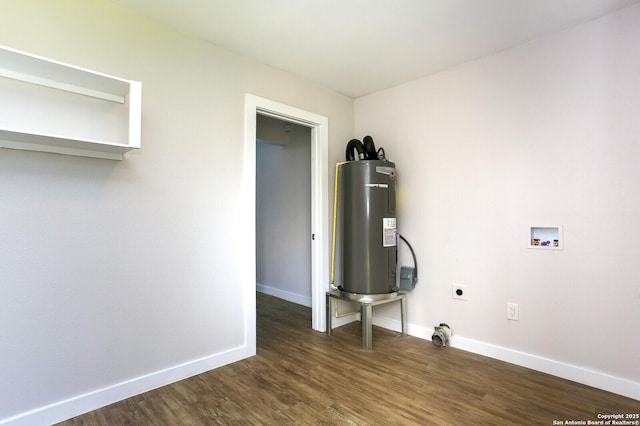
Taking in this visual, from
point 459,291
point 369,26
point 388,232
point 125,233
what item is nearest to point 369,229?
point 388,232

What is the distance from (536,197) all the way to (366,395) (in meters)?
1.81

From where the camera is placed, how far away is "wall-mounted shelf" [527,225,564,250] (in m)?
2.30

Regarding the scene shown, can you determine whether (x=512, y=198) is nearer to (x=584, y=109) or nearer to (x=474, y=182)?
(x=474, y=182)

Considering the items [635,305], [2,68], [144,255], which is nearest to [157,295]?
[144,255]

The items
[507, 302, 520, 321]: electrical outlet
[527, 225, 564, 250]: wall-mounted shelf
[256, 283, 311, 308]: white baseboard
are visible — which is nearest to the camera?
[527, 225, 564, 250]: wall-mounted shelf

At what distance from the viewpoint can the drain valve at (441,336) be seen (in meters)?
2.78

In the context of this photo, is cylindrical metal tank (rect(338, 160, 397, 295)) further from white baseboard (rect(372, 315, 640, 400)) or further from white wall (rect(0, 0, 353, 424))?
white wall (rect(0, 0, 353, 424))

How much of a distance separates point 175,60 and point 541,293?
3026mm

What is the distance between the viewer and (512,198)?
99.1 inches

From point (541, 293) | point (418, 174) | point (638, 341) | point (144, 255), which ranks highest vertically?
point (418, 174)

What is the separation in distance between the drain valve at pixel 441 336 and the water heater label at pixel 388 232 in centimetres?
81

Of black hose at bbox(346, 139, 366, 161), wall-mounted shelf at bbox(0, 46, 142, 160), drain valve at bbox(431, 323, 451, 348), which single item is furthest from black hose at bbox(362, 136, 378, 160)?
wall-mounted shelf at bbox(0, 46, 142, 160)

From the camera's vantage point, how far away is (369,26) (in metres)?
2.21

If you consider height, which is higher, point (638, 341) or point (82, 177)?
point (82, 177)
